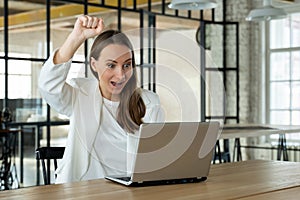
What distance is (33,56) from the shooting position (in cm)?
621

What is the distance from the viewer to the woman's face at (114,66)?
7.08 feet

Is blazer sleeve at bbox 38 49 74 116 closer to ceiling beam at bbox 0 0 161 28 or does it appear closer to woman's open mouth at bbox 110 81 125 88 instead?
woman's open mouth at bbox 110 81 125 88

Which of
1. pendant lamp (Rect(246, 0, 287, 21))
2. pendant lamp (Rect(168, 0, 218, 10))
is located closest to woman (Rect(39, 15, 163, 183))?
pendant lamp (Rect(168, 0, 218, 10))

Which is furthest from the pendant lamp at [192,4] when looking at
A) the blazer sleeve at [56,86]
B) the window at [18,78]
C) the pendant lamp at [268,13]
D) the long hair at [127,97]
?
the blazer sleeve at [56,86]

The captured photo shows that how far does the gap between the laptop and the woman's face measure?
316mm

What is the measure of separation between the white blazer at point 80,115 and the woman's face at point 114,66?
69 mm

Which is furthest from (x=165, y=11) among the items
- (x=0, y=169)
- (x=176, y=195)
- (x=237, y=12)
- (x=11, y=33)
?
(x=176, y=195)

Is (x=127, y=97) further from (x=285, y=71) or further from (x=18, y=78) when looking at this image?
(x=285, y=71)

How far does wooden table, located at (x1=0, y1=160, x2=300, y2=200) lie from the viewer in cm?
172

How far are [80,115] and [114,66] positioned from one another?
24cm

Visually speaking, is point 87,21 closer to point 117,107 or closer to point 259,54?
point 117,107

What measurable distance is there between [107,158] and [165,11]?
17.8 feet

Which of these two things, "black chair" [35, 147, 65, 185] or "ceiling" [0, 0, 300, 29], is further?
"ceiling" [0, 0, 300, 29]

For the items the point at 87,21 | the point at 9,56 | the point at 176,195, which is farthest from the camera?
the point at 9,56
